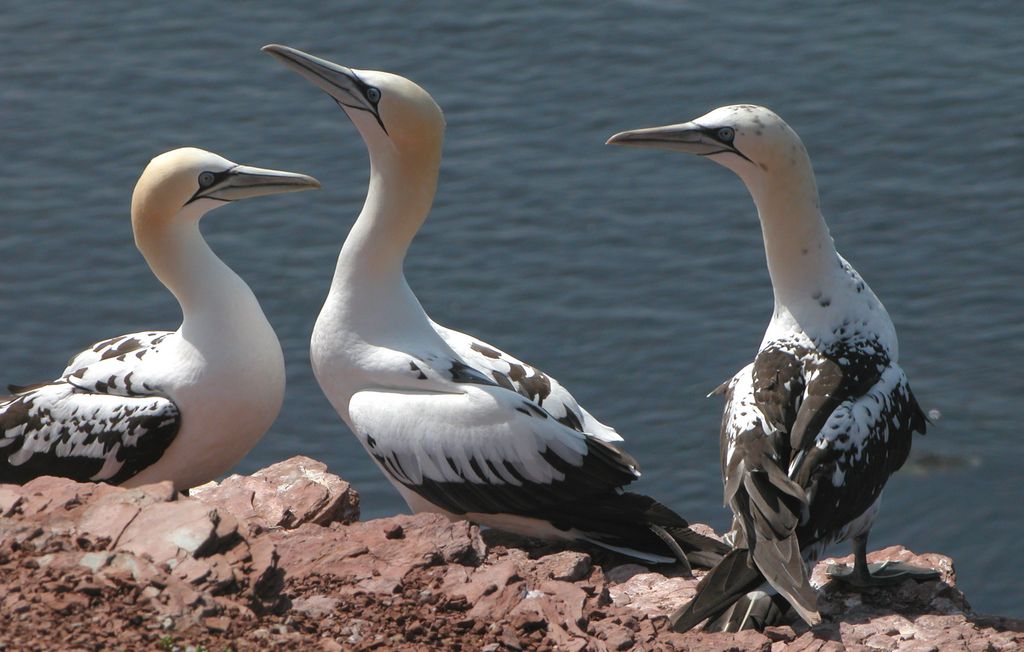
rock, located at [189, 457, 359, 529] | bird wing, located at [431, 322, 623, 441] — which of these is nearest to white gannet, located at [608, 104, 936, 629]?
bird wing, located at [431, 322, 623, 441]

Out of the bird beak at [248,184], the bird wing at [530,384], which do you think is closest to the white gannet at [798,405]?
the bird wing at [530,384]

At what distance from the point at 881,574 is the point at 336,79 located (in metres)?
3.43

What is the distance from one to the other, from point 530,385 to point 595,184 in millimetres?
6924

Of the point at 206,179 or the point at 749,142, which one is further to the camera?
the point at 206,179

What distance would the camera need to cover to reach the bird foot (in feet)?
24.7

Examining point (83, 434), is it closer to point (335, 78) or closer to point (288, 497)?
point (288, 497)

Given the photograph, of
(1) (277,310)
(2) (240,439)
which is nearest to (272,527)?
(2) (240,439)

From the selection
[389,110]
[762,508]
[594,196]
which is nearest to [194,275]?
[389,110]

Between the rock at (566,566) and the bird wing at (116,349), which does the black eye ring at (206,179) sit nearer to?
the bird wing at (116,349)

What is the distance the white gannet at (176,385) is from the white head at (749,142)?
1.89 metres

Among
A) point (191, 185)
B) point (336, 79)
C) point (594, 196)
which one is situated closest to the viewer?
point (336, 79)

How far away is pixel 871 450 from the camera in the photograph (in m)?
7.24

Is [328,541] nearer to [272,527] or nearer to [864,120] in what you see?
[272,527]

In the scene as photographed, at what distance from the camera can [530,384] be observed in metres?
8.00
